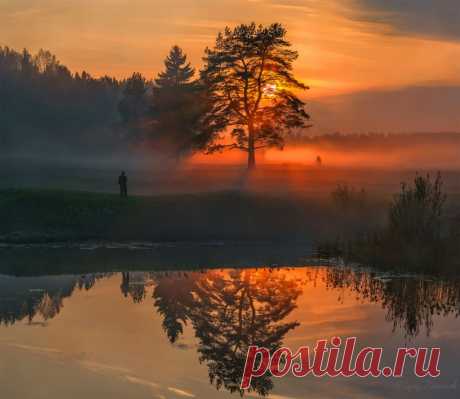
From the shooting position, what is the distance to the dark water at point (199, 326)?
38.7 ft

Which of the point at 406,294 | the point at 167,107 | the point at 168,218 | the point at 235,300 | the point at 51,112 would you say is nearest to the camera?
the point at 235,300

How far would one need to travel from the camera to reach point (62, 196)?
133ft

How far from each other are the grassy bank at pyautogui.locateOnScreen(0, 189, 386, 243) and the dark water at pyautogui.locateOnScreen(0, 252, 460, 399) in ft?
38.1

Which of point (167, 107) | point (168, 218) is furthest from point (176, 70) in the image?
point (168, 218)

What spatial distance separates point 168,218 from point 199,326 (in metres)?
22.9

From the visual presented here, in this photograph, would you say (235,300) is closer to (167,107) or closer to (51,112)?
(167,107)

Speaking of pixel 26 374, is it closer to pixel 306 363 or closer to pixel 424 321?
pixel 306 363

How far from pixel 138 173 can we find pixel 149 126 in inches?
611

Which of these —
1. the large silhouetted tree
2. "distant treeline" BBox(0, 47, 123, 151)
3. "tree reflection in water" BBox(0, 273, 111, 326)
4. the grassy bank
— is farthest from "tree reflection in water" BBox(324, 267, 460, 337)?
"distant treeline" BBox(0, 47, 123, 151)

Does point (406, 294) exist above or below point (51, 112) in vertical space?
below

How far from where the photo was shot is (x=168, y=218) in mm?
38844

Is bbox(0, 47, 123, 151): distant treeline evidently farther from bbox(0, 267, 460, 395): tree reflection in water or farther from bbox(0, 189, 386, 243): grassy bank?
bbox(0, 267, 460, 395): tree reflection in water

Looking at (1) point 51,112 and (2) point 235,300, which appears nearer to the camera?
(2) point 235,300

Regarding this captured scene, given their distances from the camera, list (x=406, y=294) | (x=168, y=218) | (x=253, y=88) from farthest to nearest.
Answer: (x=253, y=88)
(x=168, y=218)
(x=406, y=294)
